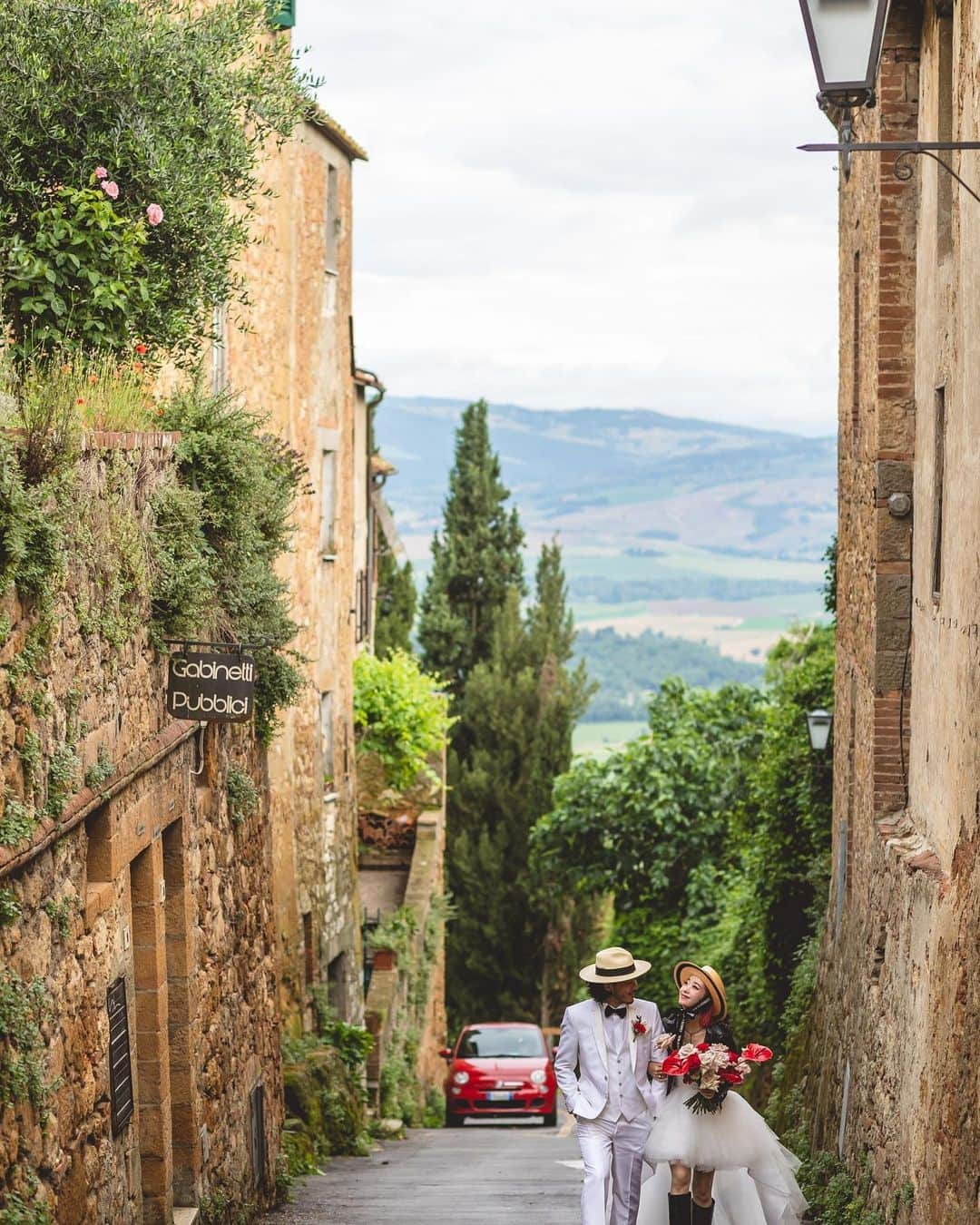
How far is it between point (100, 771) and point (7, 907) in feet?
4.76

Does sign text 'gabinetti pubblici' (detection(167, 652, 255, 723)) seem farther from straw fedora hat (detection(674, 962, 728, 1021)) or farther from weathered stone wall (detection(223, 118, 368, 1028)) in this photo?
weathered stone wall (detection(223, 118, 368, 1028))

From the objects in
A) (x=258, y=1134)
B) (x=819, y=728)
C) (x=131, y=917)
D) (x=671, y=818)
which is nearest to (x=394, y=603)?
(x=671, y=818)

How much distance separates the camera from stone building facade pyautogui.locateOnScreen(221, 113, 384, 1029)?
66.0 ft

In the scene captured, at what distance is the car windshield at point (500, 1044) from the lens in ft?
82.2

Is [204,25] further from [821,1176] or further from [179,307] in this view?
[821,1176]

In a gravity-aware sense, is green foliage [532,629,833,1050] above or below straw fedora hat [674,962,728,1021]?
below

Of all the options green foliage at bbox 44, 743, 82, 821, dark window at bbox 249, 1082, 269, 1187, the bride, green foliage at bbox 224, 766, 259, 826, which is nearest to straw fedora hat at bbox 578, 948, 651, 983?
the bride

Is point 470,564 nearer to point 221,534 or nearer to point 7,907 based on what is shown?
point 221,534

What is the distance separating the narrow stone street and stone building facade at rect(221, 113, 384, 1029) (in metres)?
3.01

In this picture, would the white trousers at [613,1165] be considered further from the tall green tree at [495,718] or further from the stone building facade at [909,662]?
the tall green tree at [495,718]

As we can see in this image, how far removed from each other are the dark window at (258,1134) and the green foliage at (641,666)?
16140cm

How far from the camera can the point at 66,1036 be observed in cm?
737

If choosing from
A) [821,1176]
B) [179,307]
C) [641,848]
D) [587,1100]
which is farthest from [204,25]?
[641,848]

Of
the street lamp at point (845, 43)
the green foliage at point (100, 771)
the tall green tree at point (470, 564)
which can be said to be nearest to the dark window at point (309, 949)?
the green foliage at point (100, 771)
